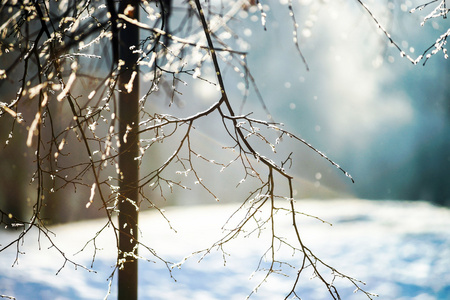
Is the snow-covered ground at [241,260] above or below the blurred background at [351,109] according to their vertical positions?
below

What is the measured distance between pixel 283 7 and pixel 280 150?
597 centimetres

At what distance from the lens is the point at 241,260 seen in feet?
28.8

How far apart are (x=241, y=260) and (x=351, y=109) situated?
12745 mm

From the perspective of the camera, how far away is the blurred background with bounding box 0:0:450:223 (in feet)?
56.2

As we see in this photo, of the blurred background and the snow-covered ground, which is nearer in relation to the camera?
the snow-covered ground

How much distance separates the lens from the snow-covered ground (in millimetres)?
6988

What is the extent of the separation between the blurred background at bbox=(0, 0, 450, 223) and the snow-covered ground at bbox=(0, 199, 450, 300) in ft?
11.3

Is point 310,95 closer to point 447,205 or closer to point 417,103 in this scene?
point 417,103

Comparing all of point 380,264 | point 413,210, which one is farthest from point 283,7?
point 380,264

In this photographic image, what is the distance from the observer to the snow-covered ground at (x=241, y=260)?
6.99m

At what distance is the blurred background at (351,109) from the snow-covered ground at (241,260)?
3.46 metres

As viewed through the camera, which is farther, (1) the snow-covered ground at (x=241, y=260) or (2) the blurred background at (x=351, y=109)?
(2) the blurred background at (x=351, y=109)

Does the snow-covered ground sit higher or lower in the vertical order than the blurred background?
lower

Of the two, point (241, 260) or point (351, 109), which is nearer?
point (241, 260)
